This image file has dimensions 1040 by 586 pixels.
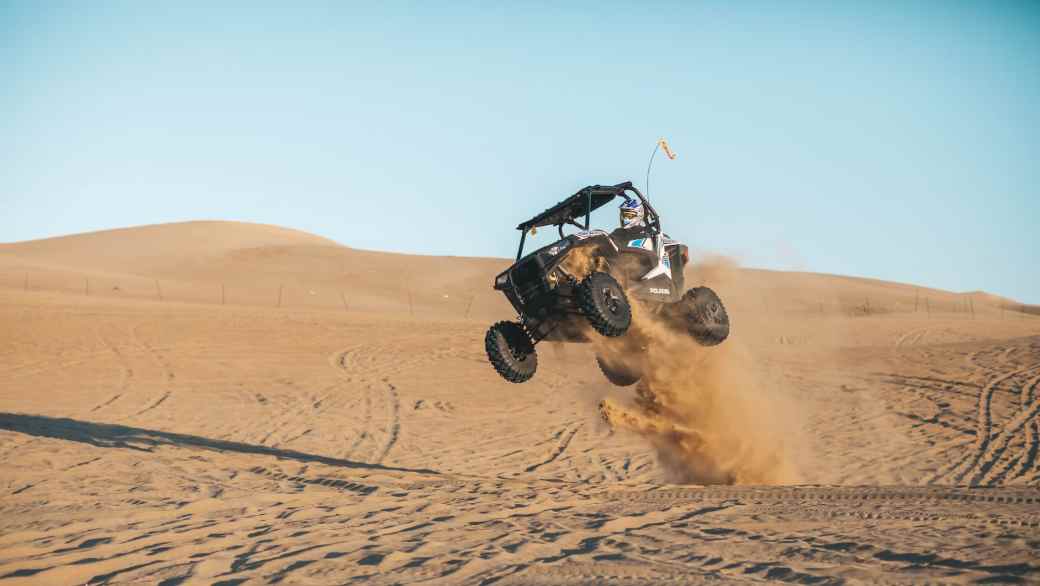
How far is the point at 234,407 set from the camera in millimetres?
17250

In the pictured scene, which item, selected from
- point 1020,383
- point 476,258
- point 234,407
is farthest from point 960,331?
point 476,258

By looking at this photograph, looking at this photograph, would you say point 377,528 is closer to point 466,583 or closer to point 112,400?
point 466,583

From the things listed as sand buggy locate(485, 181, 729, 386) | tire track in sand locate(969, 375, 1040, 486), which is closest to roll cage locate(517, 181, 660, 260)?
sand buggy locate(485, 181, 729, 386)

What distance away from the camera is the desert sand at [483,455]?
6129mm

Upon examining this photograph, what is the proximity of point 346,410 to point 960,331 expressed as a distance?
22.0 metres

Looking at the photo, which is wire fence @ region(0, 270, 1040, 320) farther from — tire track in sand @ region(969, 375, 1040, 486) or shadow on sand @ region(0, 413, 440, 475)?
tire track in sand @ region(969, 375, 1040, 486)

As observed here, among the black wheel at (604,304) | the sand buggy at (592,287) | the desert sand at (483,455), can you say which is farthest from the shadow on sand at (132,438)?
the black wheel at (604,304)

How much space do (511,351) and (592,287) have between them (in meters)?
1.71

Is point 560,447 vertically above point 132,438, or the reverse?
point 132,438

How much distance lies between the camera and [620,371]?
11648 millimetres

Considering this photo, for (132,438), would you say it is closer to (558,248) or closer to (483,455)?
(483,455)

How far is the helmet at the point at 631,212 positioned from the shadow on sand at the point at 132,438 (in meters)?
4.04

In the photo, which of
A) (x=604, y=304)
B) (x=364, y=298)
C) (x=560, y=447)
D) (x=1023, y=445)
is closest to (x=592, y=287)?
(x=604, y=304)

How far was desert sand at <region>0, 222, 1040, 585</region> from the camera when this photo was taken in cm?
613
